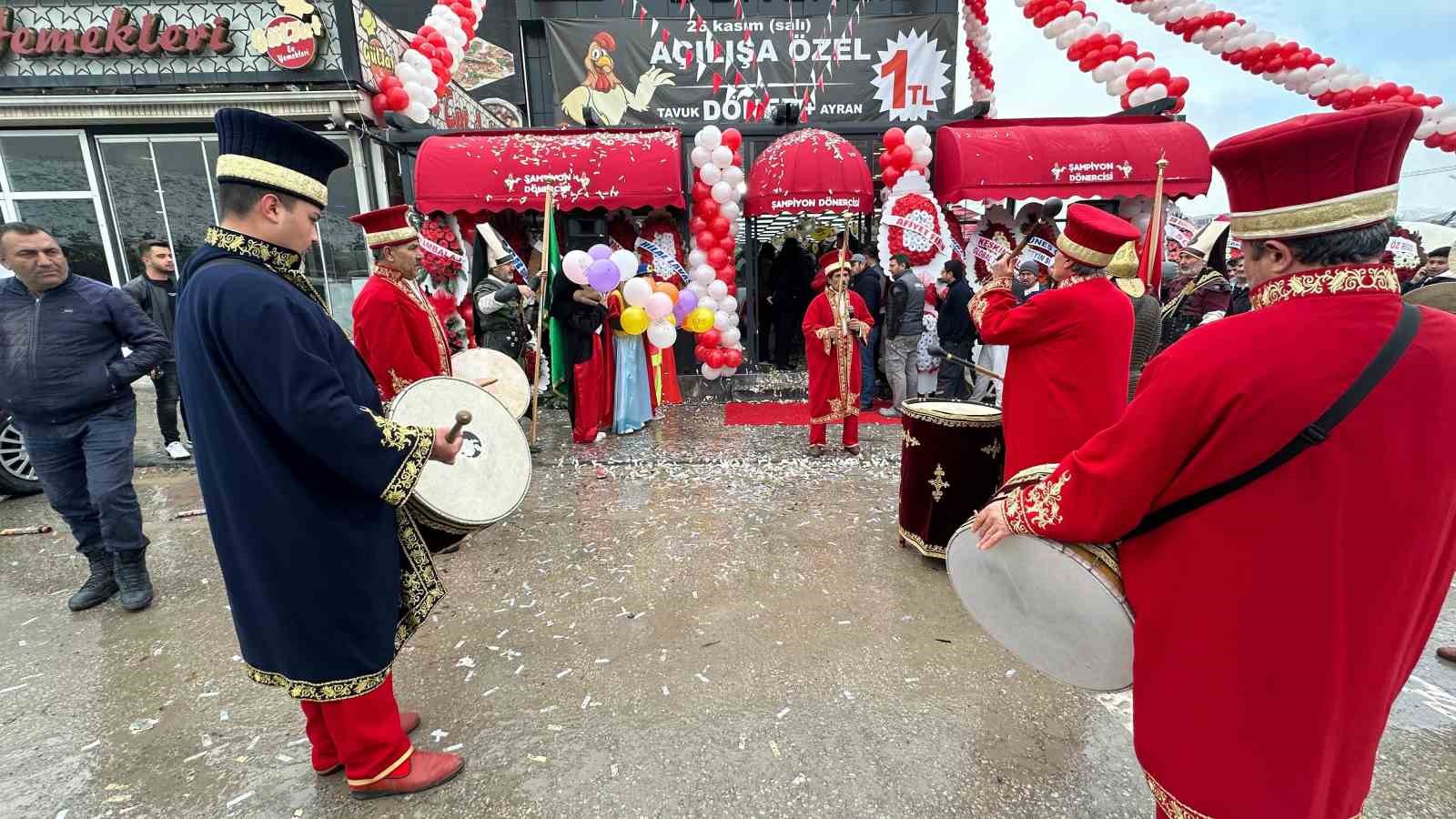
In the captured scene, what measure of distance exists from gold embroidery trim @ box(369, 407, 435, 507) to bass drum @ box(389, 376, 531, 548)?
0.24 metres

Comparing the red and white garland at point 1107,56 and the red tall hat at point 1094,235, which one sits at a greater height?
the red and white garland at point 1107,56

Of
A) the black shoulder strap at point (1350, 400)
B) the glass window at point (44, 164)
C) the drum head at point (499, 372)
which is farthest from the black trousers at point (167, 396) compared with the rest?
the black shoulder strap at point (1350, 400)

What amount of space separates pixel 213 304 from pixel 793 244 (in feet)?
30.8

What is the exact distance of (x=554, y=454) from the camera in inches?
241

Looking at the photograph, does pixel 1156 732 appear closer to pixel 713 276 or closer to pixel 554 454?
pixel 554 454

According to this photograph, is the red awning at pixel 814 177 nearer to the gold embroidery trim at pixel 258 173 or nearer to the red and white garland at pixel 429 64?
the red and white garland at pixel 429 64

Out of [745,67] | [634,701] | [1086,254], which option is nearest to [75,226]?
[745,67]

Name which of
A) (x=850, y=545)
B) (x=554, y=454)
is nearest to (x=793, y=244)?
(x=554, y=454)

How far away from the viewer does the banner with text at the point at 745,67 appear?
458 inches

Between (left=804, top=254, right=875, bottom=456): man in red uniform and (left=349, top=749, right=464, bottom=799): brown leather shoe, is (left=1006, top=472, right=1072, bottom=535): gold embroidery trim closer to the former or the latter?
(left=349, top=749, right=464, bottom=799): brown leather shoe

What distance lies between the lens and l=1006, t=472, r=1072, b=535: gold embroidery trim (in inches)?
55.4

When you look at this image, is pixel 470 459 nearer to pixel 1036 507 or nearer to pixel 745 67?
pixel 1036 507

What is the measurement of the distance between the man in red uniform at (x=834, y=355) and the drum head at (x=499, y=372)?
2.49 m

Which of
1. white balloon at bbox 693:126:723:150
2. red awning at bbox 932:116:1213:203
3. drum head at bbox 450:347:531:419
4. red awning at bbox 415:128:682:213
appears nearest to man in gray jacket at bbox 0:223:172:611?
drum head at bbox 450:347:531:419
